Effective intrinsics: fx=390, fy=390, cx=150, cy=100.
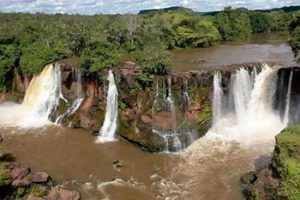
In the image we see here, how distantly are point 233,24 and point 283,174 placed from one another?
4486 cm

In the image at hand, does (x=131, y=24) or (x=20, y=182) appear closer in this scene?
(x=20, y=182)

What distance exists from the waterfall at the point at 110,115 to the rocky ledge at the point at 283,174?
11.5 m

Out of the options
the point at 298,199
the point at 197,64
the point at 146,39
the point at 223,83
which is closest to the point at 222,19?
the point at 146,39

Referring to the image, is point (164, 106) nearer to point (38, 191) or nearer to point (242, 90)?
point (242, 90)

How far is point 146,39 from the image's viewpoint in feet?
142

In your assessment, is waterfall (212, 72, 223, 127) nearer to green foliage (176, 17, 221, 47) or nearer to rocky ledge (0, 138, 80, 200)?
rocky ledge (0, 138, 80, 200)

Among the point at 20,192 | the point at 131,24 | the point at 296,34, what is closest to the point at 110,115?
the point at 20,192

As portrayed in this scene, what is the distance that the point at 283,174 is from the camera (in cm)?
1570

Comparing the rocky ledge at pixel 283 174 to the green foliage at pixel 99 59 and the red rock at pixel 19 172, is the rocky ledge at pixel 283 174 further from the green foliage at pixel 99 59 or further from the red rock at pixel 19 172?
the green foliage at pixel 99 59

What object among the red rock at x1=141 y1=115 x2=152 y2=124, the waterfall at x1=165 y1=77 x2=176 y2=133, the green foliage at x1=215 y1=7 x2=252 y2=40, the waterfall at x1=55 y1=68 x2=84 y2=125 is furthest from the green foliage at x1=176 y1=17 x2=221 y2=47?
the red rock at x1=141 y1=115 x2=152 y2=124

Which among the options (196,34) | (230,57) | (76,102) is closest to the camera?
(76,102)

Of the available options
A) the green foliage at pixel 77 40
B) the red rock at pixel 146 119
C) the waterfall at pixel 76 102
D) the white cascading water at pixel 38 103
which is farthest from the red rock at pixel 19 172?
the green foliage at pixel 77 40

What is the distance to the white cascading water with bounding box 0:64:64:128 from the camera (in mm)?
30672

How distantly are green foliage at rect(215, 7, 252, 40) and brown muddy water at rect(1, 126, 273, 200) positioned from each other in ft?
110
